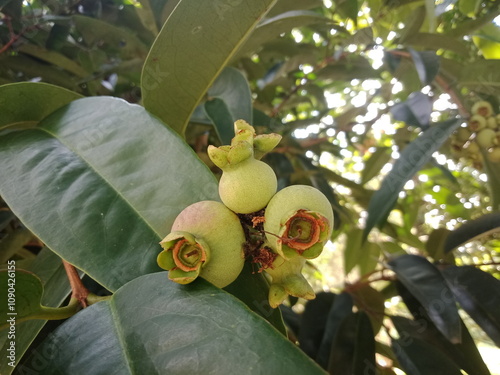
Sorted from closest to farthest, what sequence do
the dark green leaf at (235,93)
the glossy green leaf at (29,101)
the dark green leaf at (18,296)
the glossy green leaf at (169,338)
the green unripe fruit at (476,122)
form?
the glossy green leaf at (169,338) < the dark green leaf at (18,296) < the glossy green leaf at (29,101) < the dark green leaf at (235,93) < the green unripe fruit at (476,122)

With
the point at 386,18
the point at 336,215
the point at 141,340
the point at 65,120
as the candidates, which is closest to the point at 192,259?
the point at 141,340

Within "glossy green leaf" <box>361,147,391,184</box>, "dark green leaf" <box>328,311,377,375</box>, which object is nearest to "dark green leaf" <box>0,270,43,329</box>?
"dark green leaf" <box>328,311,377,375</box>

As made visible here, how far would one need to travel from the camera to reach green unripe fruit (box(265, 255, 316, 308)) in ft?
1.57

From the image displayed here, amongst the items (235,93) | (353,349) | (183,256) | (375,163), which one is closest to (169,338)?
(183,256)

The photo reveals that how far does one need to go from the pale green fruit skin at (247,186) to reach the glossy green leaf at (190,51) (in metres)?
0.31

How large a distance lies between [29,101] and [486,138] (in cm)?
118

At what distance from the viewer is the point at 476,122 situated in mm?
1226

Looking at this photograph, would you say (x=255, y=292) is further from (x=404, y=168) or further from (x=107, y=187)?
(x=404, y=168)

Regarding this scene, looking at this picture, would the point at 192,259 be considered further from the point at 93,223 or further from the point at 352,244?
→ the point at 352,244

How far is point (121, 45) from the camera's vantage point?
1313 millimetres

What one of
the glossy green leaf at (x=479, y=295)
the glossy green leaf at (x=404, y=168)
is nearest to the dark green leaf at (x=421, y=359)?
the glossy green leaf at (x=479, y=295)

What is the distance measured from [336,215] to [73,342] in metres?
0.99

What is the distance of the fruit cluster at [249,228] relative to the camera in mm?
Answer: 428

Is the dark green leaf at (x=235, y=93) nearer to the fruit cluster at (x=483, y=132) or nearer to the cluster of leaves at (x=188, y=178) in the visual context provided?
the cluster of leaves at (x=188, y=178)
